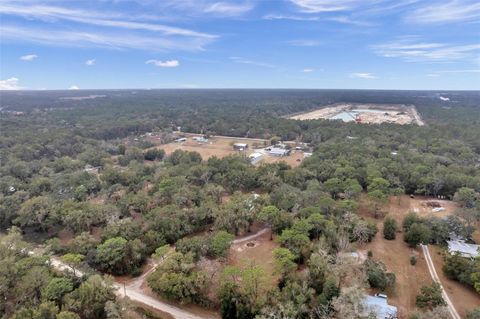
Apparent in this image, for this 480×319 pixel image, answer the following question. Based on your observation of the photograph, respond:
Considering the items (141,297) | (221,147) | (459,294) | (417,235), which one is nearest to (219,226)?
(141,297)

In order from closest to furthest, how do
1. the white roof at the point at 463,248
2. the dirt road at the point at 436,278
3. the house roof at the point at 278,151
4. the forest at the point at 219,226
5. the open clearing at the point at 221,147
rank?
the forest at the point at 219,226 < the dirt road at the point at 436,278 < the white roof at the point at 463,248 < the open clearing at the point at 221,147 < the house roof at the point at 278,151

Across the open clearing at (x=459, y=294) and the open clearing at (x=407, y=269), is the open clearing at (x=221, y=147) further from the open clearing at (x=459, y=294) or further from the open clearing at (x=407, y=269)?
the open clearing at (x=459, y=294)

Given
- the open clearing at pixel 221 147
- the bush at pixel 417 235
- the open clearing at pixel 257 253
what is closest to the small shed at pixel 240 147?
the open clearing at pixel 221 147

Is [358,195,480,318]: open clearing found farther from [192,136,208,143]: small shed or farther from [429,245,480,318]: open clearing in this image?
[192,136,208,143]: small shed

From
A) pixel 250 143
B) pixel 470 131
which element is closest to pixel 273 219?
pixel 250 143

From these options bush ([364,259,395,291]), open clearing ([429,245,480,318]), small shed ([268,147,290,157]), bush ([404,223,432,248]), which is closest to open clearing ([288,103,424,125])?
small shed ([268,147,290,157])

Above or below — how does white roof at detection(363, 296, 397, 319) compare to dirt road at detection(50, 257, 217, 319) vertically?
above
